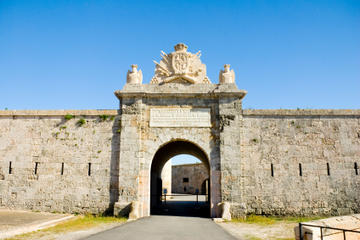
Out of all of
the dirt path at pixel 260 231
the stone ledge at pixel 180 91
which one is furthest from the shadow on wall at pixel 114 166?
the dirt path at pixel 260 231

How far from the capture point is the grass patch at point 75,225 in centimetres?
784

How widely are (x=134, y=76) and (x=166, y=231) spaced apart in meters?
6.66

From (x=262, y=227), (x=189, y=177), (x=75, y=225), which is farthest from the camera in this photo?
(x=189, y=177)

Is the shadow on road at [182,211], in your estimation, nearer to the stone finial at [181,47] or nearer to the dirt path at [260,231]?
the dirt path at [260,231]

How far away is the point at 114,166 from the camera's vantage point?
11547 mm

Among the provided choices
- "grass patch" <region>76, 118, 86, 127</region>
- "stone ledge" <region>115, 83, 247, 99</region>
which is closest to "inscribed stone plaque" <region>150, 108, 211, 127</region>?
"stone ledge" <region>115, 83, 247, 99</region>

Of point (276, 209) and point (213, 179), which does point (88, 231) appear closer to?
point (213, 179)

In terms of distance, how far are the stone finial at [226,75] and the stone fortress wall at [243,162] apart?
1509 mm

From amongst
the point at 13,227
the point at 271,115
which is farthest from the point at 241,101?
the point at 13,227

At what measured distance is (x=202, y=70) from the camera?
482 inches

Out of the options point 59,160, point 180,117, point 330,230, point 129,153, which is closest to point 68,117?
point 59,160

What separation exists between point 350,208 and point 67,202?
11.4 meters

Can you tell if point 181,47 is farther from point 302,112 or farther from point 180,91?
point 302,112

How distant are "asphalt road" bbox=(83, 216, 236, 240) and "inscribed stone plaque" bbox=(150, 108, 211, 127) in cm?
383
